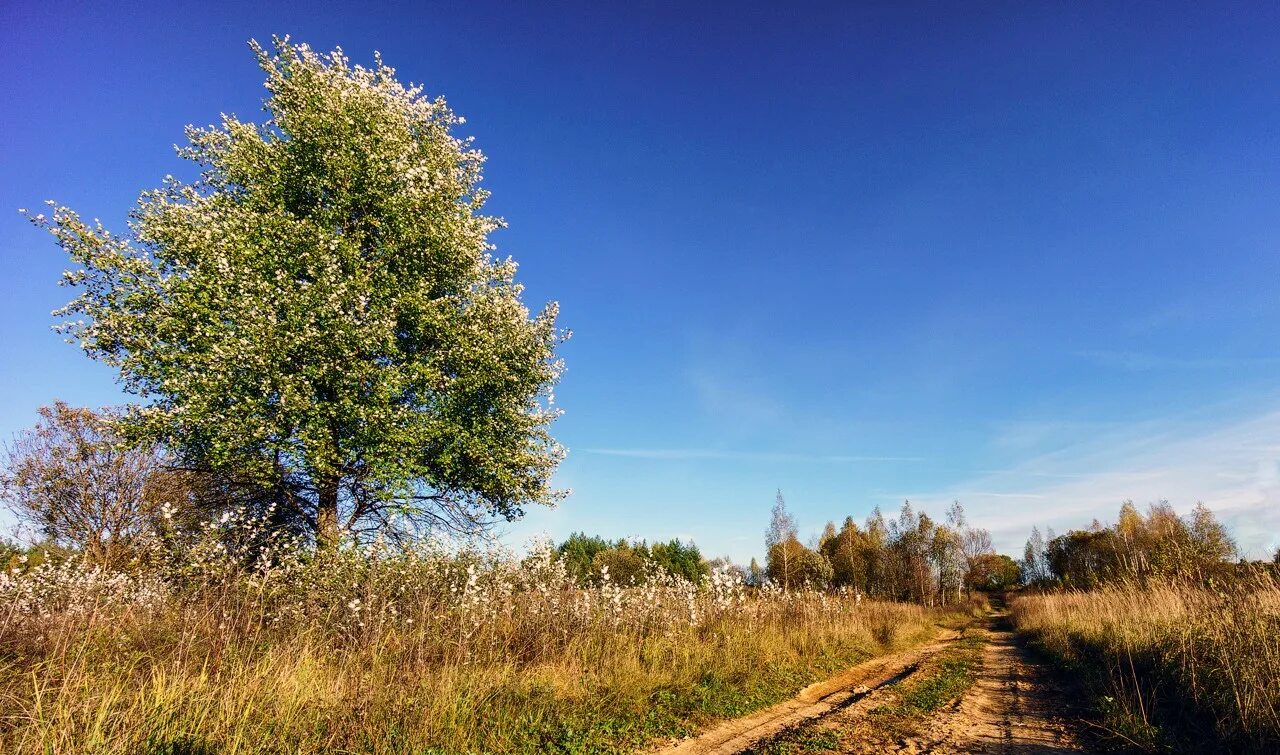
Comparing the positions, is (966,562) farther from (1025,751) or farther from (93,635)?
(93,635)

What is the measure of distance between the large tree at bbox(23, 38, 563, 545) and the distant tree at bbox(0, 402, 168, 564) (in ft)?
40.7

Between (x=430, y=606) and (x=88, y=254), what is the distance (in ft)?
35.4

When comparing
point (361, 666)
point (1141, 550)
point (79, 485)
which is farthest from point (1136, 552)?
point (79, 485)

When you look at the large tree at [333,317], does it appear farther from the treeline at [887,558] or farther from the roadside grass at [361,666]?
the treeline at [887,558]

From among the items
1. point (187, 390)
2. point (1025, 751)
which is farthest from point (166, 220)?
point (1025, 751)

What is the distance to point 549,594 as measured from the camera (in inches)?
410

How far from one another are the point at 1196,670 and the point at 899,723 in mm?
4813

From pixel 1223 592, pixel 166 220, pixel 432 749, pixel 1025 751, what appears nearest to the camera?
pixel 432 749

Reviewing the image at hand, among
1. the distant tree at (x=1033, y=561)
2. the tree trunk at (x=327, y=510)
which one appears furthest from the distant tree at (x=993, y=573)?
the tree trunk at (x=327, y=510)

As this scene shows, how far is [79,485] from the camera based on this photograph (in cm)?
2119

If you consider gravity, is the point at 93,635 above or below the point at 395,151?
below

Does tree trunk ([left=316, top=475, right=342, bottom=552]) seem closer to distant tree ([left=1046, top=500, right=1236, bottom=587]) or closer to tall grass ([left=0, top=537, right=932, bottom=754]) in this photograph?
tall grass ([left=0, top=537, right=932, bottom=754])

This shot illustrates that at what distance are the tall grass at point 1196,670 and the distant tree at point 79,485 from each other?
28.3 metres

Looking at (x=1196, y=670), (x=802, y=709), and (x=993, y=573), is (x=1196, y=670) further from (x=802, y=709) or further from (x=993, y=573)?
(x=993, y=573)
